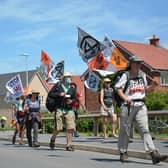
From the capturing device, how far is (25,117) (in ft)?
52.7

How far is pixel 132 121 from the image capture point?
10.2 meters

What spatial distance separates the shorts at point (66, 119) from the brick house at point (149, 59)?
3346 cm

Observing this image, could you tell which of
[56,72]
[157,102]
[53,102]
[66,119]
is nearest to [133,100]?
[66,119]

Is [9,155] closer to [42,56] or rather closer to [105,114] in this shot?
[105,114]

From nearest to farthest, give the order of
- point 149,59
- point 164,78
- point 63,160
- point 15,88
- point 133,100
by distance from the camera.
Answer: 1. point 133,100
2. point 63,160
3. point 15,88
4. point 149,59
5. point 164,78

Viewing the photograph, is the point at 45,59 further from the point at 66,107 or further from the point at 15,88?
the point at 66,107

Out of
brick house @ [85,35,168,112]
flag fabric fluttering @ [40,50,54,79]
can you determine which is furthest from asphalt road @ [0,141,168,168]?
brick house @ [85,35,168,112]

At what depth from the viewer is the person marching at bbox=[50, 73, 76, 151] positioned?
1309 cm

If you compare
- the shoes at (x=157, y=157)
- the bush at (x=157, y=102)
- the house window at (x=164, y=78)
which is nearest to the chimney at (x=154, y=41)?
the house window at (x=164, y=78)

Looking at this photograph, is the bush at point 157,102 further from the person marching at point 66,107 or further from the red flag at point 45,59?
the person marching at point 66,107

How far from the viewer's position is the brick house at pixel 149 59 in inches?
1894

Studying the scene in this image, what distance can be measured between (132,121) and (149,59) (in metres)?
39.5

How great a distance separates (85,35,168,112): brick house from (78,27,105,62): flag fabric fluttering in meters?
31.4

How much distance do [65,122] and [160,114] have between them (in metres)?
3.81
